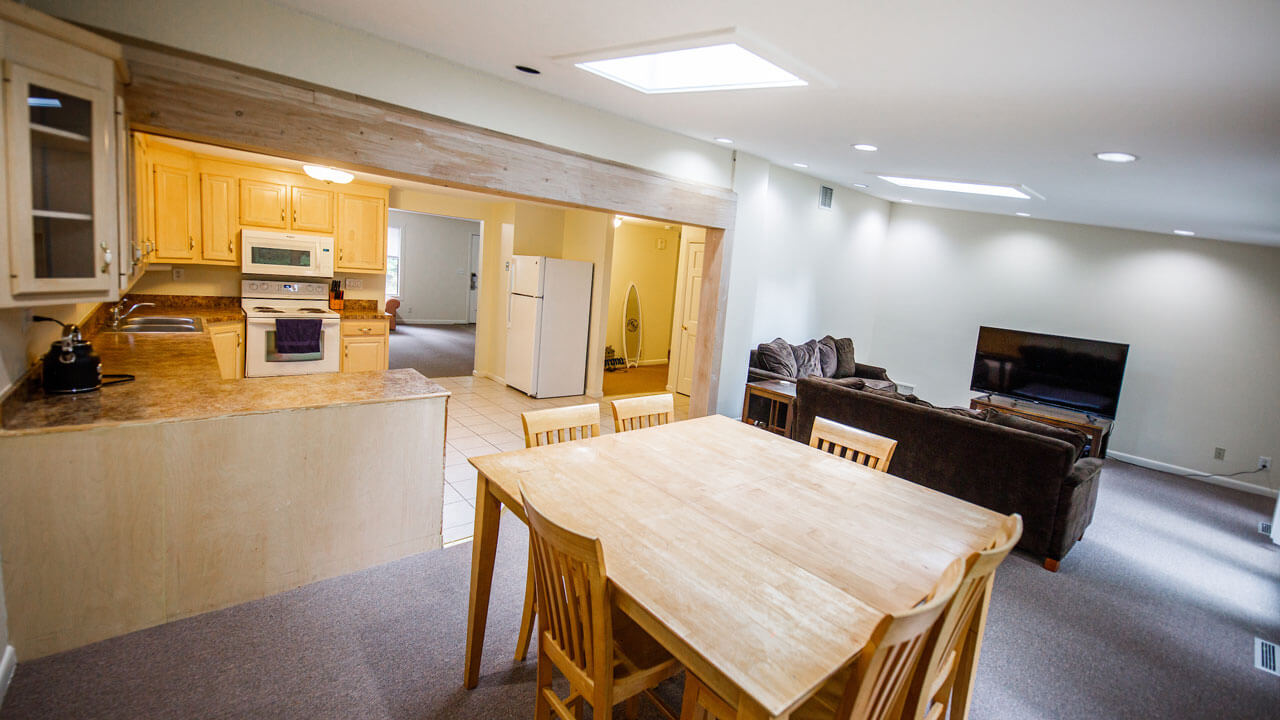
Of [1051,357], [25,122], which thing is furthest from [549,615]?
[1051,357]

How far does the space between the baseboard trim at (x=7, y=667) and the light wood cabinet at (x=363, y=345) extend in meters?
3.87

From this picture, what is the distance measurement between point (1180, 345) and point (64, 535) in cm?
840

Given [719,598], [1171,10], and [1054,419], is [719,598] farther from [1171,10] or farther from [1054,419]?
[1054,419]

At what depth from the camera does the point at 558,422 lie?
2.53 m

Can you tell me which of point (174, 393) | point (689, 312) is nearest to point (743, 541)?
point (174, 393)

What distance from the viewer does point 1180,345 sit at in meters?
5.73

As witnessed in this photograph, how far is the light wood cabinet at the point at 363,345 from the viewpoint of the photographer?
5.84m

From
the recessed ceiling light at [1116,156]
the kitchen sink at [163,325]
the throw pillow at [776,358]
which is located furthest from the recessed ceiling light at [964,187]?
the kitchen sink at [163,325]

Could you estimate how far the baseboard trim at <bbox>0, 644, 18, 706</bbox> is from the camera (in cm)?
190

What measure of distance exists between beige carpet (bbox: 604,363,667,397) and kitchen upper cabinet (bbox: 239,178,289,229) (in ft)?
12.8

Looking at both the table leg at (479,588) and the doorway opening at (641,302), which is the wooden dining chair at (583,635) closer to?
the table leg at (479,588)

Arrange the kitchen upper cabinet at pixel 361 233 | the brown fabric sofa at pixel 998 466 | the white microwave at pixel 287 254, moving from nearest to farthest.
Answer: the brown fabric sofa at pixel 998 466, the white microwave at pixel 287 254, the kitchen upper cabinet at pixel 361 233

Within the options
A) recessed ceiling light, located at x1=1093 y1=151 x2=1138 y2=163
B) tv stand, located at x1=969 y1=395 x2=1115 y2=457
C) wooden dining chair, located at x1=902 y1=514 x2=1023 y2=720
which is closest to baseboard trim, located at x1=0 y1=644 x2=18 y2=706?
wooden dining chair, located at x1=902 y1=514 x2=1023 y2=720

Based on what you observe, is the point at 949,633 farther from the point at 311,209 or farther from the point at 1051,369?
the point at 311,209
